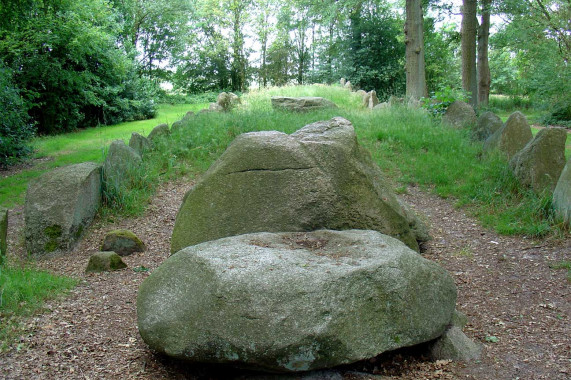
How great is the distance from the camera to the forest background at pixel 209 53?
13.9 metres

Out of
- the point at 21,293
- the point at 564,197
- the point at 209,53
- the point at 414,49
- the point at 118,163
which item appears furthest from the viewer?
the point at 209,53

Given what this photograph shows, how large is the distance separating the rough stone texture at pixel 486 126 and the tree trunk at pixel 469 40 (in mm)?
3962

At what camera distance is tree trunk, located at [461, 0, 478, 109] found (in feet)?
49.4

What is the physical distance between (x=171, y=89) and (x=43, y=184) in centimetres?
2509

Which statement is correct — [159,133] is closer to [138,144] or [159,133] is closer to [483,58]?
[138,144]

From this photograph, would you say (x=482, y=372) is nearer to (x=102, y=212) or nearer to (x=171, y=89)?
(x=102, y=212)

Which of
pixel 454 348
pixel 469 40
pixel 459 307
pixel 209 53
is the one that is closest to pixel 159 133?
pixel 459 307

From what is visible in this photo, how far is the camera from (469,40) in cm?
1537

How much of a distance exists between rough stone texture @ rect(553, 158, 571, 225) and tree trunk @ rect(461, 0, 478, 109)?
337 inches

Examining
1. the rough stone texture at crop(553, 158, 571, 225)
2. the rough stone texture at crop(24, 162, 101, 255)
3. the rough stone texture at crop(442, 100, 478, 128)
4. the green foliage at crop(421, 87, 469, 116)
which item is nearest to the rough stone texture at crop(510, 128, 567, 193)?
the rough stone texture at crop(553, 158, 571, 225)

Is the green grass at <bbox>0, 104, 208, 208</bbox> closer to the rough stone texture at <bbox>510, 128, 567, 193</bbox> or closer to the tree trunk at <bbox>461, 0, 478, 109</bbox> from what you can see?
the rough stone texture at <bbox>510, 128, 567, 193</bbox>

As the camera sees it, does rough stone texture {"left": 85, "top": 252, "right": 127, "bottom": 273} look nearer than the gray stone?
Yes

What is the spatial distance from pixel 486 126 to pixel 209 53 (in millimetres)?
23937

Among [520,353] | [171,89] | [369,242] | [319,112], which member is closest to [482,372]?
[520,353]
